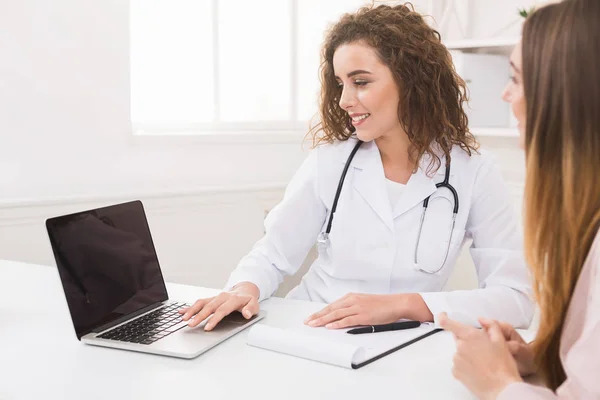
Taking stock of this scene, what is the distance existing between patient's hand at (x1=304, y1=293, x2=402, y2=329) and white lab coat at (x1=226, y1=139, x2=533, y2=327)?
0.29 metres

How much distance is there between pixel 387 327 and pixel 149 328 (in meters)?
0.45

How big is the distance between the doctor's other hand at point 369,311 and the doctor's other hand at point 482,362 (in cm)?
33

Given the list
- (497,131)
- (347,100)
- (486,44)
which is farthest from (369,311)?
(486,44)

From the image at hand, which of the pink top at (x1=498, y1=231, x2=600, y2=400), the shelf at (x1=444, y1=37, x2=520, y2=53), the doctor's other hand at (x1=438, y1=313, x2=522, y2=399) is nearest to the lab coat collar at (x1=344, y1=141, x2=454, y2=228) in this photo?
the doctor's other hand at (x1=438, y1=313, x2=522, y2=399)

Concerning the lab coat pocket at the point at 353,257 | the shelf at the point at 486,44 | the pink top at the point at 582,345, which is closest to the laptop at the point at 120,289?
the lab coat pocket at the point at 353,257

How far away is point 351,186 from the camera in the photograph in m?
1.87

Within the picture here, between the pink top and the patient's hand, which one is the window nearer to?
the patient's hand

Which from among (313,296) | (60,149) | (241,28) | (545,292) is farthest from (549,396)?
(241,28)

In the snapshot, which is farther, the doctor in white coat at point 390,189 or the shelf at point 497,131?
the shelf at point 497,131

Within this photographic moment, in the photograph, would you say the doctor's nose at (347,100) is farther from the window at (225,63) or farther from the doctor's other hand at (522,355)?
the window at (225,63)

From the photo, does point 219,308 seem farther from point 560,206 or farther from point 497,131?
point 497,131

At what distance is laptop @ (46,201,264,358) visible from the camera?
1.24m

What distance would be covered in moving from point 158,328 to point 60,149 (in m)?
1.35

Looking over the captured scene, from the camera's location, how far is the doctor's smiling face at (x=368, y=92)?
187cm
